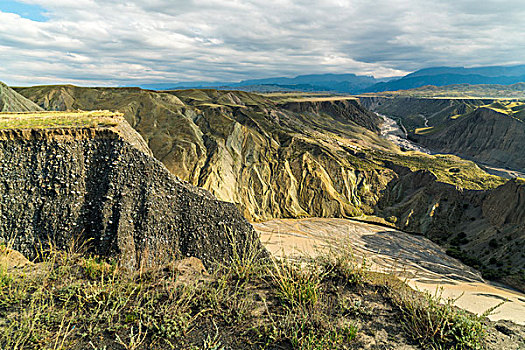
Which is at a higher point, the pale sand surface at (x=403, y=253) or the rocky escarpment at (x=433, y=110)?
the rocky escarpment at (x=433, y=110)

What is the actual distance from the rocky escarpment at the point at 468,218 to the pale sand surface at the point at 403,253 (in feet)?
7.24

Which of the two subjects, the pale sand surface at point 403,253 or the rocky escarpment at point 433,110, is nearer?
the pale sand surface at point 403,253

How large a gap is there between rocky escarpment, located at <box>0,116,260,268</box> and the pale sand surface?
8700 millimetres

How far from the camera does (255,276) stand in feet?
20.4

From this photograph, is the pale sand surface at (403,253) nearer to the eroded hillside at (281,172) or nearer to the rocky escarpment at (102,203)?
the eroded hillside at (281,172)

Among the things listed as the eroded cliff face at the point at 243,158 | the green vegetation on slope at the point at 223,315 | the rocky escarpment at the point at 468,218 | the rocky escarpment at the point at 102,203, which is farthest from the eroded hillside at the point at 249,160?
the green vegetation on slope at the point at 223,315

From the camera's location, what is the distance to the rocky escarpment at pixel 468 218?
29.2 meters

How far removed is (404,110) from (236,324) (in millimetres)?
220091

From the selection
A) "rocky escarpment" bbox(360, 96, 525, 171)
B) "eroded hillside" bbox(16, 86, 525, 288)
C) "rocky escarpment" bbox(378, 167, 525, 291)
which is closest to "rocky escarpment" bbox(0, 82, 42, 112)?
"eroded hillside" bbox(16, 86, 525, 288)

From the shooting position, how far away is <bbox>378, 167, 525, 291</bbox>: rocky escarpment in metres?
29.2

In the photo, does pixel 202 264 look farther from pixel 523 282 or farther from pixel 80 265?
pixel 523 282

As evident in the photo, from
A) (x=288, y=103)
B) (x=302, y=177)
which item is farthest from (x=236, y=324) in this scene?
(x=288, y=103)

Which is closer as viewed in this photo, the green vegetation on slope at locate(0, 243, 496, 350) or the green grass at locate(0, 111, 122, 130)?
the green vegetation on slope at locate(0, 243, 496, 350)

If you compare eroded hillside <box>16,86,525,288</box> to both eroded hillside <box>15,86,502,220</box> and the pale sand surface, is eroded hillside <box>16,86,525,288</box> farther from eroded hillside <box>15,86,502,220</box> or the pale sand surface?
the pale sand surface
